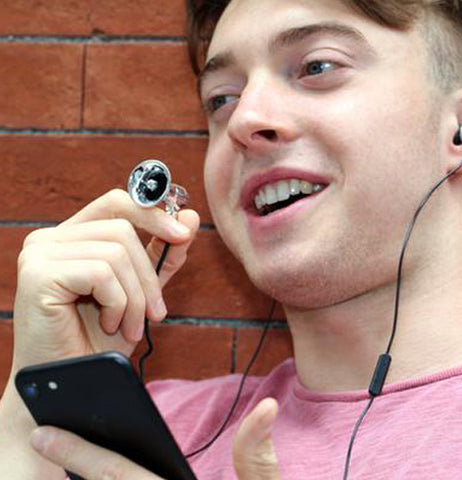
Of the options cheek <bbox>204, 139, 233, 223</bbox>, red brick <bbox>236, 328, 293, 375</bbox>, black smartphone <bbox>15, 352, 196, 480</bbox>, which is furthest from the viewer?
red brick <bbox>236, 328, 293, 375</bbox>

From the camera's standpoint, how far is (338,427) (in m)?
1.19

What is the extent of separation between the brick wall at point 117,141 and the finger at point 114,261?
0.42 m

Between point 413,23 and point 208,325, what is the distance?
0.66 meters

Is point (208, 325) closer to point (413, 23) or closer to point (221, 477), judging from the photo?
point (221, 477)

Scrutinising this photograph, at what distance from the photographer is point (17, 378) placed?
93cm

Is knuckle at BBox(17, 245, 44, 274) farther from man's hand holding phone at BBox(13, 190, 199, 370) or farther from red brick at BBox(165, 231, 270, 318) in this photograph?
red brick at BBox(165, 231, 270, 318)

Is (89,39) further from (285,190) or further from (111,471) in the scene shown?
(111,471)

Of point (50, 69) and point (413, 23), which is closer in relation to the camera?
point (413, 23)

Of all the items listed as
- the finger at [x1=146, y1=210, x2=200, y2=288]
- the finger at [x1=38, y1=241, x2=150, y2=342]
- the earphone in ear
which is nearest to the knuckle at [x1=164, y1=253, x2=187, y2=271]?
the finger at [x1=146, y1=210, x2=200, y2=288]

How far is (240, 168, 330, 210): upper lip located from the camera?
1.20 metres

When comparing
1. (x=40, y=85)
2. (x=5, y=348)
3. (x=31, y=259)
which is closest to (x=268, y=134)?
(x=31, y=259)

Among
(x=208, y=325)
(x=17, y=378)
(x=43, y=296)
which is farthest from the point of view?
(x=208, y=325)

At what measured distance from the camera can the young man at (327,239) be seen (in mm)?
1120

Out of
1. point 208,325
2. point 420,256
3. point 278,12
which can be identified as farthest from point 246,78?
point 208,325
